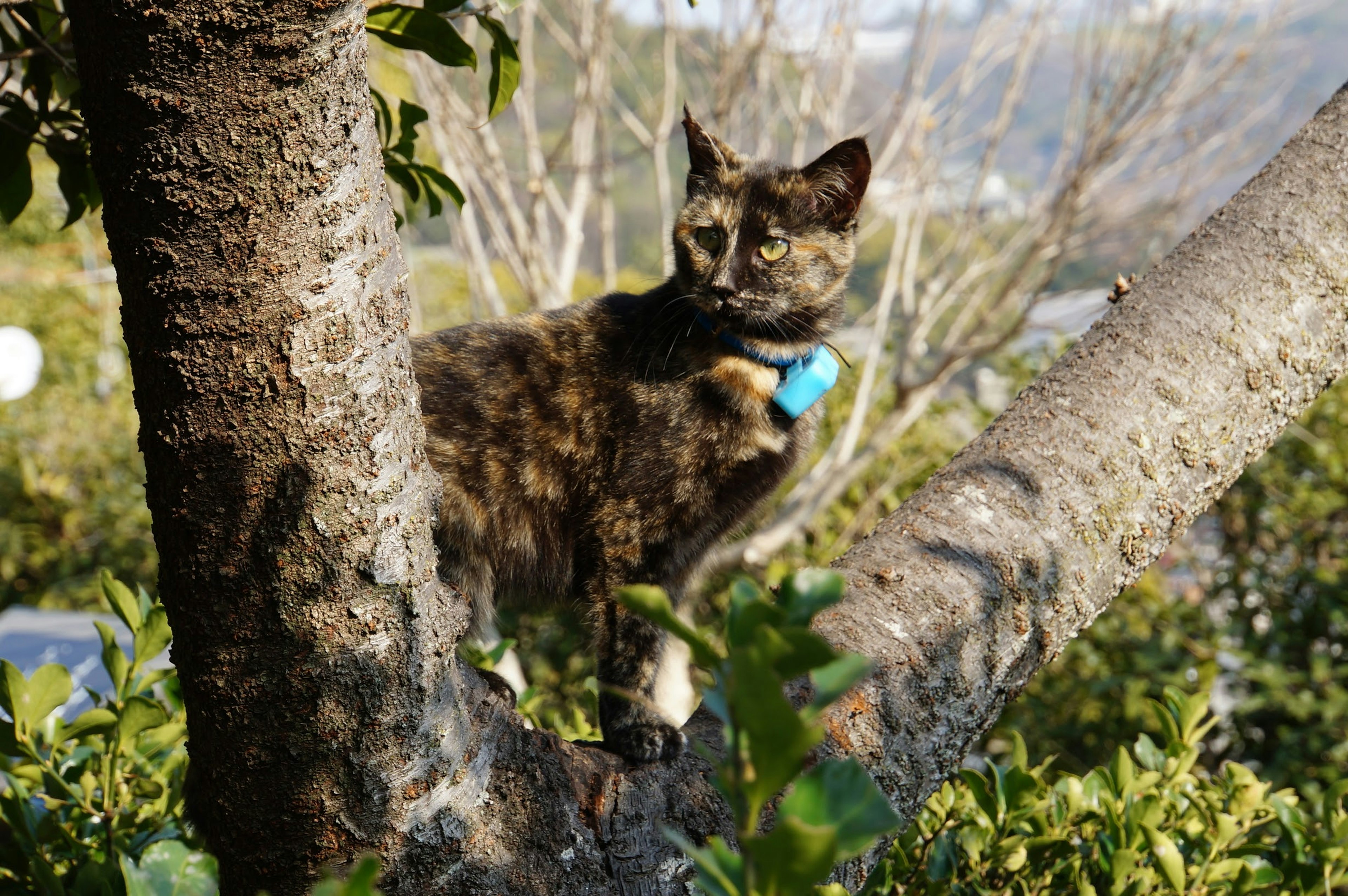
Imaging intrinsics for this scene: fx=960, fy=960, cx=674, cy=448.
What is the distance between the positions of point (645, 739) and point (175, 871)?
768 mm

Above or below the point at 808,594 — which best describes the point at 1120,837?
below

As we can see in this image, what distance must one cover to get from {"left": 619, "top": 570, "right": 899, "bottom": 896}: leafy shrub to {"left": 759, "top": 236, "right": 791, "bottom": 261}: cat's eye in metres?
1.81

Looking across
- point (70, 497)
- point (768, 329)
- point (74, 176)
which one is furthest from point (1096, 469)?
point (70, 497)

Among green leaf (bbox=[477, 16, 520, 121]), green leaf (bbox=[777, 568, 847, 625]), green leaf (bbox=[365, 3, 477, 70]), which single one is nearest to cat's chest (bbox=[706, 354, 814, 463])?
green leaf (bbox=[477, 16, 520, 121])

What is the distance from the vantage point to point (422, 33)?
1.59 meters

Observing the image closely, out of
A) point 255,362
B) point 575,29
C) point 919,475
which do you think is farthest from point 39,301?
point 255,362

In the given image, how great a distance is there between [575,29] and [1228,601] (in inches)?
156

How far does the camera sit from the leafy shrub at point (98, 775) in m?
1.57

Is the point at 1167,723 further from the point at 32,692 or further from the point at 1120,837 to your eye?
the point at 32,692

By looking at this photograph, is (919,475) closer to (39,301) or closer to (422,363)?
(422,363)

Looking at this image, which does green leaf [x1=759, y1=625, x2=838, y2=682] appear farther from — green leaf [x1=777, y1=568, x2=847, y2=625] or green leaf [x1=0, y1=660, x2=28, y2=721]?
green leaf [x1=0, y1=660, x2=28, y2=721]

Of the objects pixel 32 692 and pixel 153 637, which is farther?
pixel 153 637

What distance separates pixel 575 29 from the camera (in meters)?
4.36

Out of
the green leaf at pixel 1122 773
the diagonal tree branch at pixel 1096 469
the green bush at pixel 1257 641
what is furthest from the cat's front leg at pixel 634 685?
the green bush at pixel 1257 641
